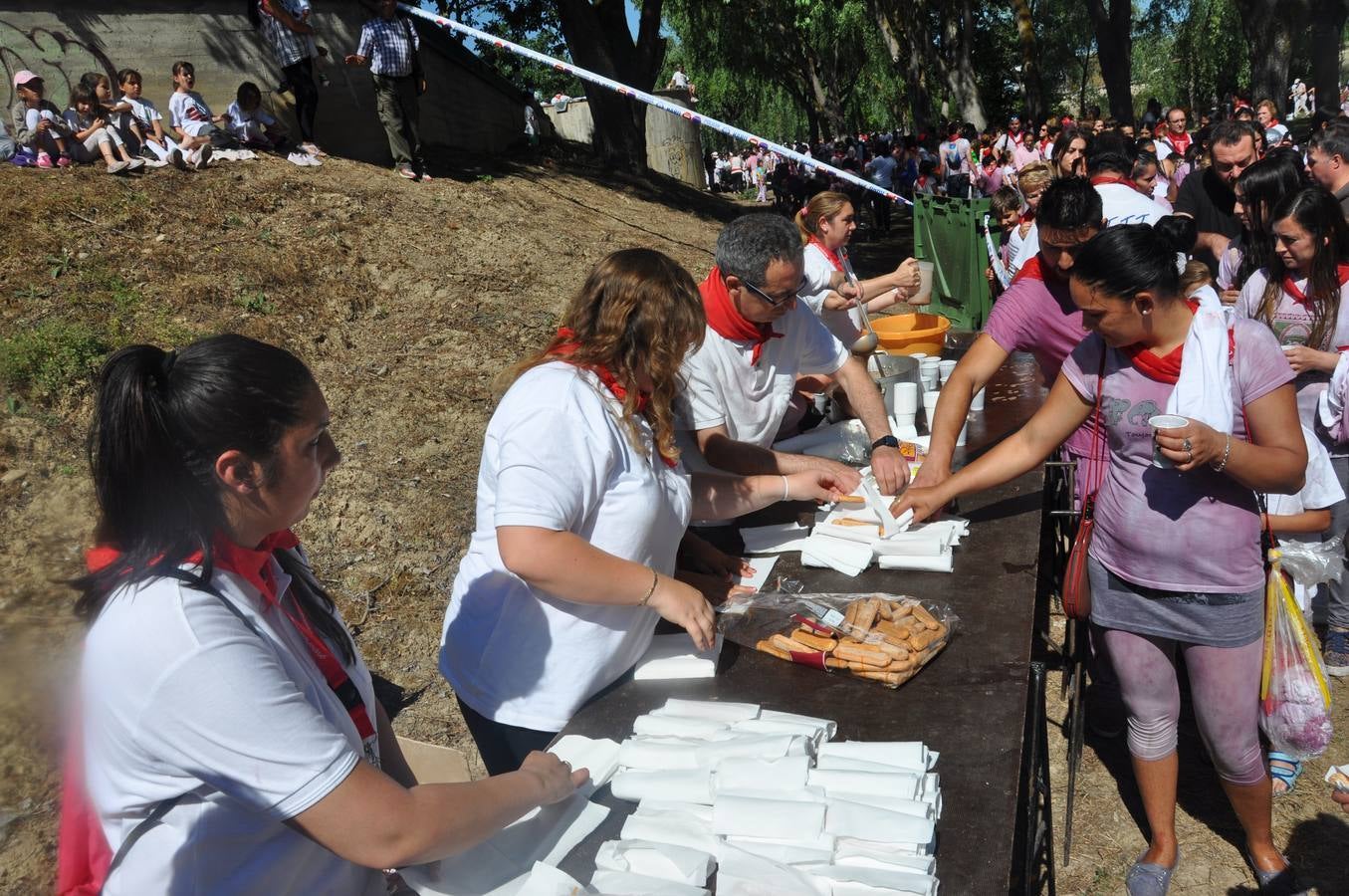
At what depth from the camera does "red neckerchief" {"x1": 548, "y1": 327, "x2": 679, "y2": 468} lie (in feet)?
7.03

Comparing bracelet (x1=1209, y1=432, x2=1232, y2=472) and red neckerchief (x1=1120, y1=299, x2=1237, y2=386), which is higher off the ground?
red neckerchief (x1=1120, y1=299, x2=1237, y2=386)

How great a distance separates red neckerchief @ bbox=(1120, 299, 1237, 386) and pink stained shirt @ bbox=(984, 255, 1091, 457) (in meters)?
0.74

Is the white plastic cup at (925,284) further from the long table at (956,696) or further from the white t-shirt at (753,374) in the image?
the long table at (956,696)

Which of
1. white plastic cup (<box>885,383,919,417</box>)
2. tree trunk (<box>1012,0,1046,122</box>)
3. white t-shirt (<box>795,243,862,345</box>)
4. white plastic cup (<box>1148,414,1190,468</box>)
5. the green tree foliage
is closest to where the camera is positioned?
white plastic cup (<box>1148,414,1190,468</box>)

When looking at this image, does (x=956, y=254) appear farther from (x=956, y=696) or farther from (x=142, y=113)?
(x=956, y=696)

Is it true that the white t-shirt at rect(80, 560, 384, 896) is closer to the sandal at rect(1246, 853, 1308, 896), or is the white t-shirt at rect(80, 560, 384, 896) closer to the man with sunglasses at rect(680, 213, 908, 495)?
the man with sunglasses at rect(680, 213, 908, 495)

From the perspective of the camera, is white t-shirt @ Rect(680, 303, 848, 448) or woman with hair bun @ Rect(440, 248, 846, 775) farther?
white t-shirt @ Rect(680, 303, 848, 448)

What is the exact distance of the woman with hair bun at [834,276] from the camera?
4.56 metres

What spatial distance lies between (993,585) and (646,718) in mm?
1128

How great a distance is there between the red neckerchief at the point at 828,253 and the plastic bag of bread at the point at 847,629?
269cm

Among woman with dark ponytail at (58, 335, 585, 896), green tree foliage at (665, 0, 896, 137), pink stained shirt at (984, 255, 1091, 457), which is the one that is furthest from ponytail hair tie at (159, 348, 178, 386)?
green tree foliage at (665, 0, 896, 137)

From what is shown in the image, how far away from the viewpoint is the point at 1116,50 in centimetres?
2125

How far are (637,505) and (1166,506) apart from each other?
145cm

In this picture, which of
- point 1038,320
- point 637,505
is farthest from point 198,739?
point 1038,320
